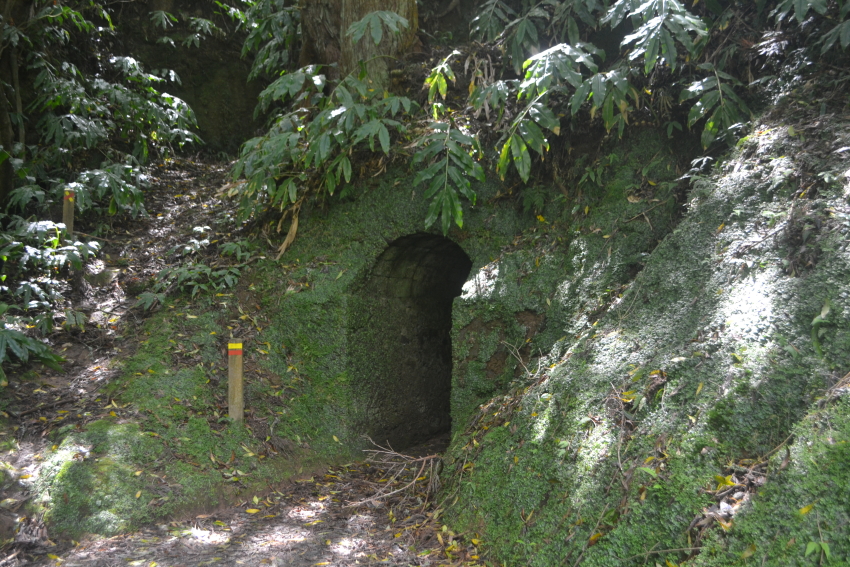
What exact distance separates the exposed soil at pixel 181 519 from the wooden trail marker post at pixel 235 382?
2.50 feet

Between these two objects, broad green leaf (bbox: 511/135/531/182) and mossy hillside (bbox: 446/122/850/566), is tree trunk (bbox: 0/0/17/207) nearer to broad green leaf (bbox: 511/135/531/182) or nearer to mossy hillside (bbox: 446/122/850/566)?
broad green leaf (bbox: 511/135/531/182)

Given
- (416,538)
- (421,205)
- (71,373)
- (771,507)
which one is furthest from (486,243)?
(71,373)

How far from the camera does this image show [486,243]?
5297 millimetres

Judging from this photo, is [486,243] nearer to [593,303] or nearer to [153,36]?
[593,303]

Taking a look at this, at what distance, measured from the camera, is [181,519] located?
4070mm

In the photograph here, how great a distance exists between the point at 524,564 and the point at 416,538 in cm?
97

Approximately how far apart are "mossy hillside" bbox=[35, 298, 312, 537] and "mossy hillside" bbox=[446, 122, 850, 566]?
1.93 metres

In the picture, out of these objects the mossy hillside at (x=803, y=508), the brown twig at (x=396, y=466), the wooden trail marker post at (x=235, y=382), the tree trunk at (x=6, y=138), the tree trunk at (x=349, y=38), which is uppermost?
the tree trunk at (x=349, y=38)

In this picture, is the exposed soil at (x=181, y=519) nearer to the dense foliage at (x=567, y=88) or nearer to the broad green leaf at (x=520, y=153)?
the dense foliage at (x=567, y=88)

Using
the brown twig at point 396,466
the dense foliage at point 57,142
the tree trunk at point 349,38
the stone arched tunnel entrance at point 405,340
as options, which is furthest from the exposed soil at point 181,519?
the tree trunk at point 349,38

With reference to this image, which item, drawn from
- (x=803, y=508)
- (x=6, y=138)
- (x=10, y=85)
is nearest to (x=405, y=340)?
(x=803, y=508)

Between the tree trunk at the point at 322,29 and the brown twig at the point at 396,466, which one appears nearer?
the brown twig at the point at 396,466

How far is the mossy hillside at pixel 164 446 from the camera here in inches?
153

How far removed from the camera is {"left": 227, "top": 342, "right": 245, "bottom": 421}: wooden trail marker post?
4773 mm
